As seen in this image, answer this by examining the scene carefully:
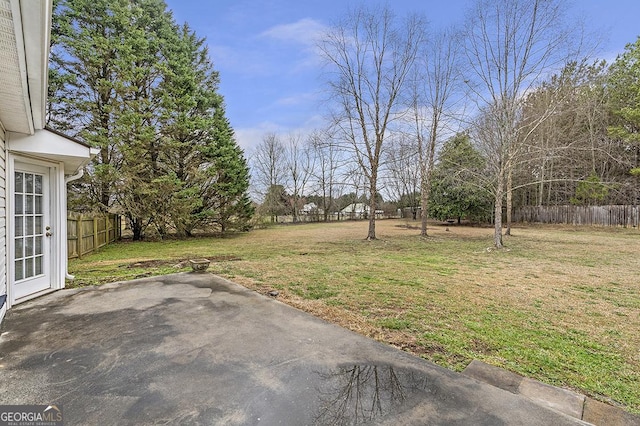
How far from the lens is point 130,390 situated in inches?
78.8

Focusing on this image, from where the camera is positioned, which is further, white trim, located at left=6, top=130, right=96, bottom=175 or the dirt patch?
the dirt patch

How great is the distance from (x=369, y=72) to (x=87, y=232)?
11.5 metres

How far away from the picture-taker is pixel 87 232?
354 inches

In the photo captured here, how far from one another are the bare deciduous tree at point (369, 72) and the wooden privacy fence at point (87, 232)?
9461 millimetres

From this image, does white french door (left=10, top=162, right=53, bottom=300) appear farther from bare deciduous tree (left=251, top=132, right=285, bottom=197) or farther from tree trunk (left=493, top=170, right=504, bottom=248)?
bare deciduous tree (left=251, top=132, right=285, bottom=197)

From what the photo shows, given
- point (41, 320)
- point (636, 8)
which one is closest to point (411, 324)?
point (41, 320)

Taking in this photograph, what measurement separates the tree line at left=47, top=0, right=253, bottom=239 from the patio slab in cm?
935

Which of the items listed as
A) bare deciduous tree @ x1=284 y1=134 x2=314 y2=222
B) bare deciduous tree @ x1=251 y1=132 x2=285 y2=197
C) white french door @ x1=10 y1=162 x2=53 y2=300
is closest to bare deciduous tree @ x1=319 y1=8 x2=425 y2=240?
white french door @ x1=10 y1=162 x2=53 y2=300

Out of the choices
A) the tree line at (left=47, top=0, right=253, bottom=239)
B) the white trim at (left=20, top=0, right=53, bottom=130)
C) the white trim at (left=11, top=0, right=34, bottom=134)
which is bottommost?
the white trim at (left=11, top=0, right=34, bottom=134)

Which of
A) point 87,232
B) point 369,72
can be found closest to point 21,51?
point 87,232

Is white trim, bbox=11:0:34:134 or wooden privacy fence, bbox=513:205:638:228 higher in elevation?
white trim, bbox=11:0:34:134

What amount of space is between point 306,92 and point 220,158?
513 cm

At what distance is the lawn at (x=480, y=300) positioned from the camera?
2.65 m

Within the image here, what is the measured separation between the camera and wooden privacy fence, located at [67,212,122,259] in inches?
317
